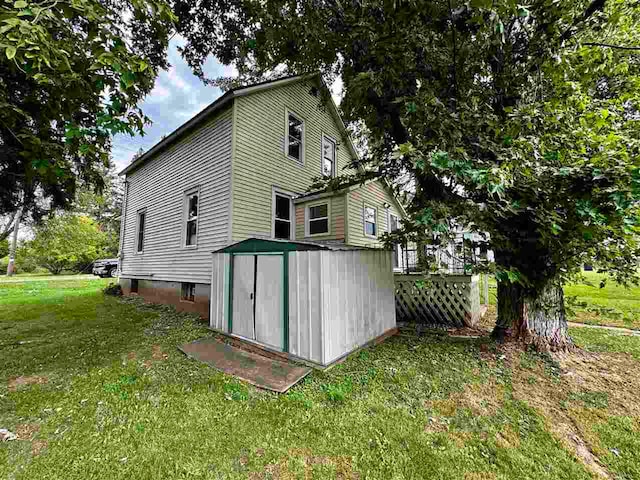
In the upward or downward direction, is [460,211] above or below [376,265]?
above

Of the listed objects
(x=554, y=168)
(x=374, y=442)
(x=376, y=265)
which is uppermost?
(x=554, y=168)

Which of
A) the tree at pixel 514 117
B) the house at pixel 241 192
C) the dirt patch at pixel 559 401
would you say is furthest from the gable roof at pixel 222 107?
the dirt patch at pixel 559 401

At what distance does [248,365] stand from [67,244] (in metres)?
28.8

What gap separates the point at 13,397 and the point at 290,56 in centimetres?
793

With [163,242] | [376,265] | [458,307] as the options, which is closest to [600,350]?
[458,307]

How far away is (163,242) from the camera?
952 cm

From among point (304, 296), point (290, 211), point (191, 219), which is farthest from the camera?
point (290, 211)

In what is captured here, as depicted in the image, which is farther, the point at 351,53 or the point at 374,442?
the point at 351,53

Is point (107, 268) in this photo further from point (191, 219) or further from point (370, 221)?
point (370, 221)

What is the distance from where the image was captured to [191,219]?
8.55 m

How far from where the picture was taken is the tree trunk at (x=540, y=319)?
4684mm

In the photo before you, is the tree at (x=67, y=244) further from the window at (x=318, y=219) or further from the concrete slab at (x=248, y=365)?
the concrete slab at (x=248, y=365)

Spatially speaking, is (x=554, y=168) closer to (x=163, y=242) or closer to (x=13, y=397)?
(x=13, y=397)

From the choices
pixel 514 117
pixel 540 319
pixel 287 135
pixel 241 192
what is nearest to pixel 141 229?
pixel 241 192
